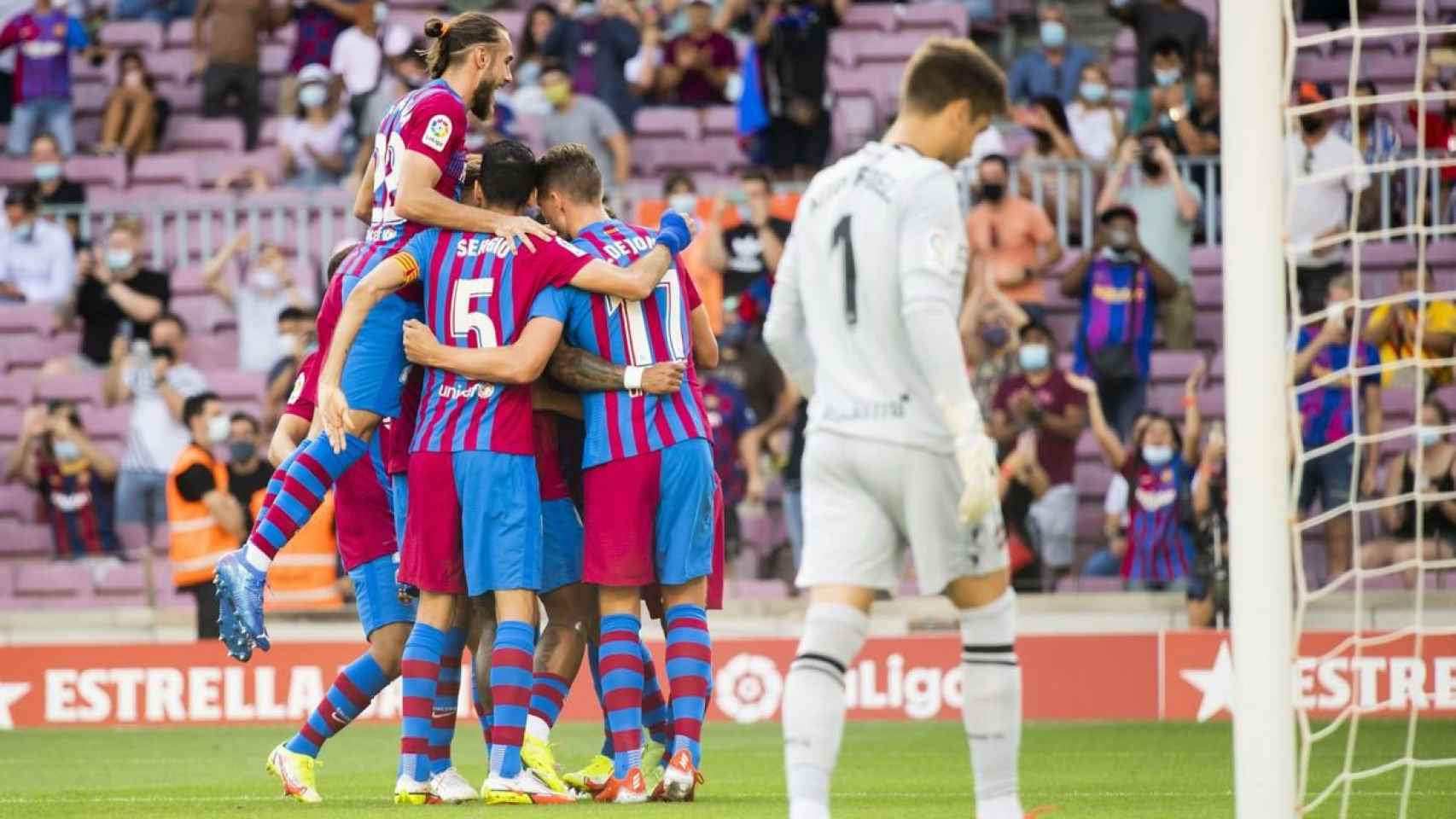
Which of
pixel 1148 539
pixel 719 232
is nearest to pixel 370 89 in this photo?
pixel 719 232

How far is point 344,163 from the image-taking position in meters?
20.4

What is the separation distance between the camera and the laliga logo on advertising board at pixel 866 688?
14398 millimetres

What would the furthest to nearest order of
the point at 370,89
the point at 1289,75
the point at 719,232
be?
the point at 370,89, the point at 719,232, the point at 1289,75

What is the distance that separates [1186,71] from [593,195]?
39.6ft

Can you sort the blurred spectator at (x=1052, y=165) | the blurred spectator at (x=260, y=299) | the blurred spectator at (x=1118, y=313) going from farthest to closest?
the blurred spectator at (x=260, y=299), the blurred spectator at (x=1052, y=165), the blurred spectator at (x=1118, y=313)

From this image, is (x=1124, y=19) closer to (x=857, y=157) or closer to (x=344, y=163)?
(x=344, y=163)

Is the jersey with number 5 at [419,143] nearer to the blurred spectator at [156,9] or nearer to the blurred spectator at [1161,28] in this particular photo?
the blurred spectator at [1161,28]

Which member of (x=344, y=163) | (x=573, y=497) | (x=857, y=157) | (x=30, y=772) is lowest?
(x=30, y=772)

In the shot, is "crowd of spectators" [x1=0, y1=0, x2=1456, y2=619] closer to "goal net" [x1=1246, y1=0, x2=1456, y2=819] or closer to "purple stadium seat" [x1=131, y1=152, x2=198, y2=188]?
"goal net" [x1=1246, y1=0, x2=1456, y2=819]

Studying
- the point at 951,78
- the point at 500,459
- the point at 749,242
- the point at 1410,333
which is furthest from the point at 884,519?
the point at 749,242

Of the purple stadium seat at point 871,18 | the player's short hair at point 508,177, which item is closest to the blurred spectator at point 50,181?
the purple stadium seat at point 871,18

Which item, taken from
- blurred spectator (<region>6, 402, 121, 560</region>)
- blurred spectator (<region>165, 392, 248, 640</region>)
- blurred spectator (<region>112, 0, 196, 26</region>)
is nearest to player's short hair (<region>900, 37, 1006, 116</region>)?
blurred spectator (<region>165, 392, 248, 640</region>)

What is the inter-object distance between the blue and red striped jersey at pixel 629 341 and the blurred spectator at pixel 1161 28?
38.1 ft

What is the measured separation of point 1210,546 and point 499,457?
8.23 meters
